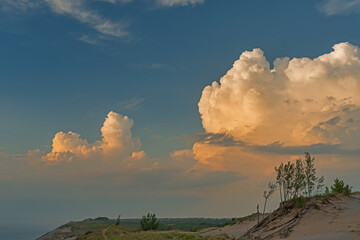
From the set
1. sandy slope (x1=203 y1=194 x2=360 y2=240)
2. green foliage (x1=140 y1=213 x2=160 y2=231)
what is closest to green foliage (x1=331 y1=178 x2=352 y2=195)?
sandy slope (x1=203 y1=194 x2=360 y2=240)

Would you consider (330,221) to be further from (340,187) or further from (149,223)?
(149,223)

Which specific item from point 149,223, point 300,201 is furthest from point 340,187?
point 149,223

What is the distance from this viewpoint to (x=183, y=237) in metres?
50.9

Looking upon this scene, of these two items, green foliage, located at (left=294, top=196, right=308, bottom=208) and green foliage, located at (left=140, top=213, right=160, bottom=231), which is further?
green foliage, located at (left=140, top=213, right=160, bottom=231)

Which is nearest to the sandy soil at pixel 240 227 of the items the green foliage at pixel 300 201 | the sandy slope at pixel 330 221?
the green foliage at pixel 300 201

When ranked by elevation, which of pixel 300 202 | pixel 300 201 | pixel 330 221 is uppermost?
pixel 300 201

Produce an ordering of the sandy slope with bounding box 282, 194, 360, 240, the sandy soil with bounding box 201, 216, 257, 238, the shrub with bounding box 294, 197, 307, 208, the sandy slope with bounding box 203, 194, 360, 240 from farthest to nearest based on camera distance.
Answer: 1. the sandy soil with bounding box 201, 216, 257, 238
2. the shrub with bounding box 294, 197, 307, 208
3. the sandy slope with bounding box 203, 194, 360, 240
4. the sandy slope with bounding box 282, 194, 360, 240

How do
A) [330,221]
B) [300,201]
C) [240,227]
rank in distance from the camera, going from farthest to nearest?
[240,227] → [300,201] → [330,221]

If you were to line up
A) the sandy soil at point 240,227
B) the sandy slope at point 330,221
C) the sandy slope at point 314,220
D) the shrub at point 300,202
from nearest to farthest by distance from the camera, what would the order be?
the sandy slope at point 330,221 → the sandy slope at point 314,220 → the shrub at point 300,202 → the sandy soil at point 240,227

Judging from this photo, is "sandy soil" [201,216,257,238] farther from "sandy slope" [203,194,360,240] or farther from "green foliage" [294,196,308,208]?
"green foliage" [294,196,308,208]

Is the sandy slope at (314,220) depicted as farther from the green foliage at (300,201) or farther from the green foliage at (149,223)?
the green foliage at (149,223)

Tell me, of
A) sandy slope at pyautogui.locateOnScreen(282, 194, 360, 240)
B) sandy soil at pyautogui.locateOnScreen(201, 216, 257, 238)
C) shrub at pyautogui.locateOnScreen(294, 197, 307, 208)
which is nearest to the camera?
sandy slope at pyautogui.locateOnScreen(282, 194, 360, 240)

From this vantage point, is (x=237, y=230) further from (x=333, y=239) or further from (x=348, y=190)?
(x=333, y=239)

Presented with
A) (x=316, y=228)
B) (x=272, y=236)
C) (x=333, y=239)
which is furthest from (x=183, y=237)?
(x=333, y=239)
